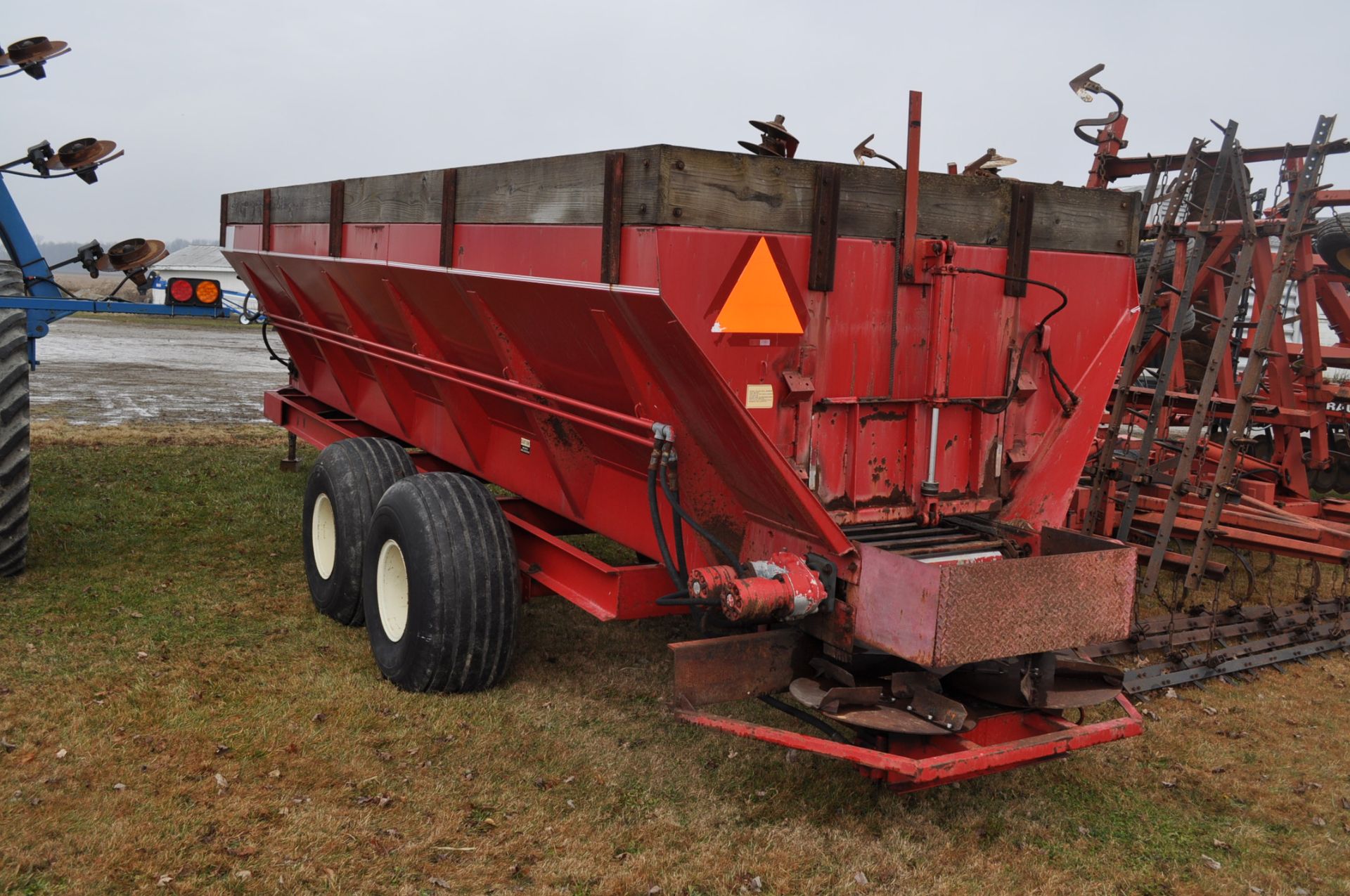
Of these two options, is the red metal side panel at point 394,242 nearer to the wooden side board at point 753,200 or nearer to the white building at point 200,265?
the wooden side board at point 753,200

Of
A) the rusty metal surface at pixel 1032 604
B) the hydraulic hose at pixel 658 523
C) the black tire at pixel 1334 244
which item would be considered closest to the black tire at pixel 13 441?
the hydraulic hose at pixel 658 523

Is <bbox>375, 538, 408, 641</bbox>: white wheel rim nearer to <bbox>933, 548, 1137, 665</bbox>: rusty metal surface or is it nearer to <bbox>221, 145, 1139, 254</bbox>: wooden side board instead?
<bbox>221, 145, 1139, 254</bbox>: wooden side board

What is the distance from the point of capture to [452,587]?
484 cm

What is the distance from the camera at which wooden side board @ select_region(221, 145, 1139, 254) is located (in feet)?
12.0

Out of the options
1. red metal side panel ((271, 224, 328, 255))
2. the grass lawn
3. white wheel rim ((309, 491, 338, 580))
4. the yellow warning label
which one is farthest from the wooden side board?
the grass lawn

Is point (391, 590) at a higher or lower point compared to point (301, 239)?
lower

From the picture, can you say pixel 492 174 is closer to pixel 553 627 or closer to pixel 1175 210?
pixel 553 627

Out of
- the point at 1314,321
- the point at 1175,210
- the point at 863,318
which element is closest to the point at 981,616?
the point at 863,318

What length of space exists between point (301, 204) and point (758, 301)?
4.47m

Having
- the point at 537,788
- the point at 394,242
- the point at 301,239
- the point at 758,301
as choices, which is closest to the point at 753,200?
the point at 758,301

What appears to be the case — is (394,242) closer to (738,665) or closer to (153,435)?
(738,665)

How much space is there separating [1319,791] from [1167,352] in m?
2.98

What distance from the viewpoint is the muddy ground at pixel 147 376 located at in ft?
A: 46.1

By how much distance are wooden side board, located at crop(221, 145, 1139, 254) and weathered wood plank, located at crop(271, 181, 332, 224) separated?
4.59 ft
